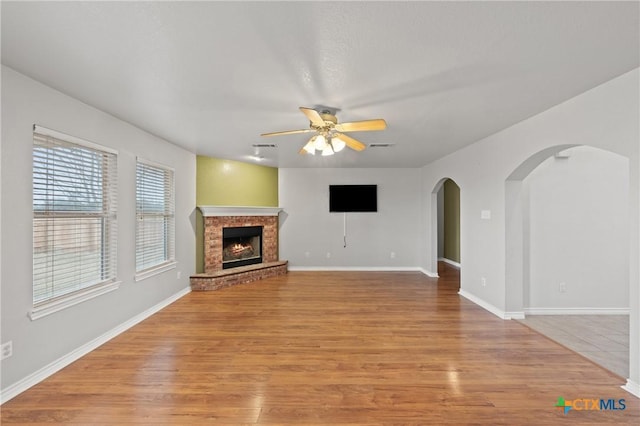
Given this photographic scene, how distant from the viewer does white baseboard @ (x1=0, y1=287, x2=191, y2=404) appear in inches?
87.9

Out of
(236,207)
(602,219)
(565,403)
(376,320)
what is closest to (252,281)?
(236,207)

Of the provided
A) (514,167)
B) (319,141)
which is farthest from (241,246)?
(514,167)

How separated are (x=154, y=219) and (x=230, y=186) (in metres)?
2.05

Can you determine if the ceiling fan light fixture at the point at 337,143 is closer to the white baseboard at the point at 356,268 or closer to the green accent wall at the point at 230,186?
the green accent wall at the point at 230,186

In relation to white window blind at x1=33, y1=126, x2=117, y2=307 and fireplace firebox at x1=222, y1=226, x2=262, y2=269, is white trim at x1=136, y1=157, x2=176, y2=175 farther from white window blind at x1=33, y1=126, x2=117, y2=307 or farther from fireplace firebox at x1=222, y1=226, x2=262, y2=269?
fireplace firebox at x1=222, y1=226, x2=262, y2=269

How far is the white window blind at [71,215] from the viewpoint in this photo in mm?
2512

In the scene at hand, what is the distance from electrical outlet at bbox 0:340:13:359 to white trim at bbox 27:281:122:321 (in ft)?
0.70

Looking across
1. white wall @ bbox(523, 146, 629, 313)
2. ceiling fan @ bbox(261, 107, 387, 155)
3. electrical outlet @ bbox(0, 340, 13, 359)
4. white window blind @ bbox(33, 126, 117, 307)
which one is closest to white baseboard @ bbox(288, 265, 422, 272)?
white wall @ bbox(523, 146, 629, 313)

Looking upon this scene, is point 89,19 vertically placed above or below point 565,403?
above

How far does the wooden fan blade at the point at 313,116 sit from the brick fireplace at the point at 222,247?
11.7ft

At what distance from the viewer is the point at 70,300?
9.04ft

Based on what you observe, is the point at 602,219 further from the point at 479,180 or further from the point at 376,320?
the point at 376,320

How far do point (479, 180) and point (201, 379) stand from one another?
451 centimetres

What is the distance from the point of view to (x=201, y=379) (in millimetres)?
2484
